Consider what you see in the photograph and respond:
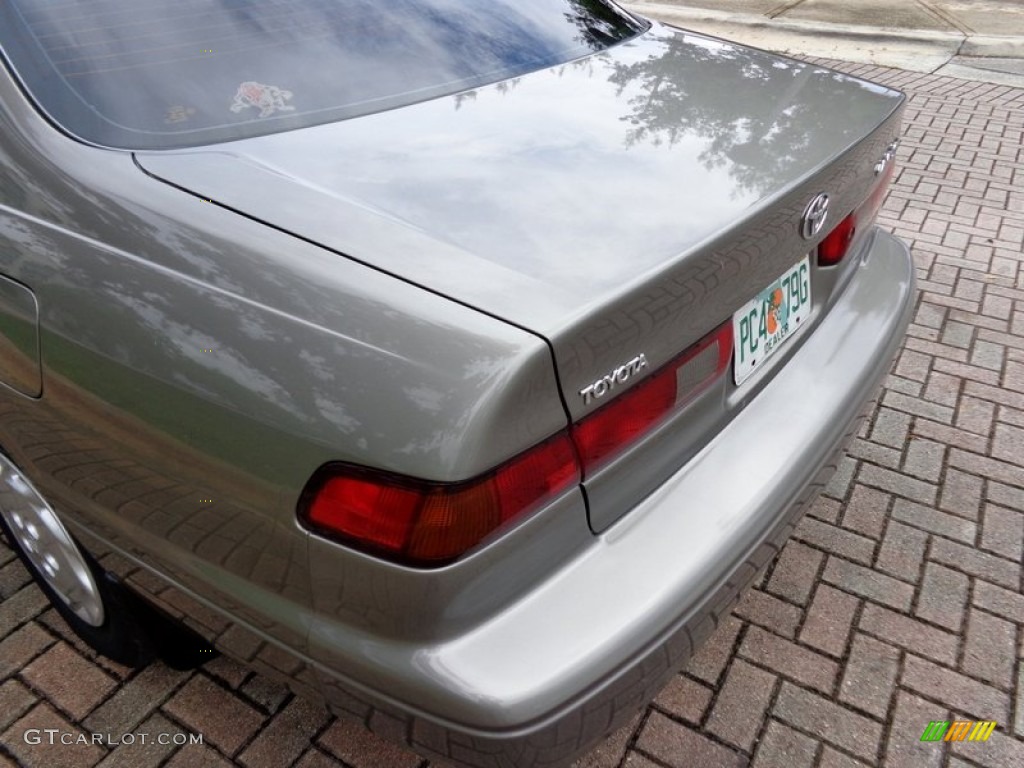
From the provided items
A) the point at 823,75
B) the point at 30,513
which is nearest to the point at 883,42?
the point at 823,75

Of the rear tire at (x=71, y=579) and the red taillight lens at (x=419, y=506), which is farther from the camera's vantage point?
the rear tire at (x=71, y=579)

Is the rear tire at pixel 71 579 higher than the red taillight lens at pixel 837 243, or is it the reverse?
the red taillight lens at pixel 837 243

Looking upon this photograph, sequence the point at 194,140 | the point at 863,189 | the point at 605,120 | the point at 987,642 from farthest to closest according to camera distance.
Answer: the point at 987,642 < the point at 863,189 < the point at 605,120 < the point at 194,140

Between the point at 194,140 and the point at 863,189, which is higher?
the point at 194,140

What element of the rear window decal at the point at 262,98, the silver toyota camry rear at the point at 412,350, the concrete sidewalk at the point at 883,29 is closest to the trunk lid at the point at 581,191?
the silver toyota camry rear at the point at 412,350

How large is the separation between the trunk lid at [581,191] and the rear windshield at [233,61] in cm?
9

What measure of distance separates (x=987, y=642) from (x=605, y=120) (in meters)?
1.59

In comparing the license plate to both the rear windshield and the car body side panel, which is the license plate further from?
the rear windshield

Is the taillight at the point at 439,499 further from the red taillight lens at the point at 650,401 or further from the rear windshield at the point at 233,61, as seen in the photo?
the rear windshield at the point at 233,61

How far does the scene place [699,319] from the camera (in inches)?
55.4

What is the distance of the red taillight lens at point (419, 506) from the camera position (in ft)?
3.79

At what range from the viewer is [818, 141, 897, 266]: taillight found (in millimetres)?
1922

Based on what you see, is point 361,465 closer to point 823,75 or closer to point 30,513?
point 30,513

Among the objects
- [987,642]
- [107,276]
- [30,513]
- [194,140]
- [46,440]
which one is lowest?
[987,642]
